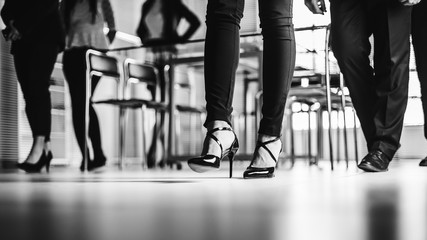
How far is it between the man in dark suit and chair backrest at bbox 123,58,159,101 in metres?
1.46

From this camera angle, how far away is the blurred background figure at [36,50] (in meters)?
2.79

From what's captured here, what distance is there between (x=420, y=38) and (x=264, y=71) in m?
1.33

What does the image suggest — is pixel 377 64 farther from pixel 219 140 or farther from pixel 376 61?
pixel 219 140

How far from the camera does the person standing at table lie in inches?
62.3

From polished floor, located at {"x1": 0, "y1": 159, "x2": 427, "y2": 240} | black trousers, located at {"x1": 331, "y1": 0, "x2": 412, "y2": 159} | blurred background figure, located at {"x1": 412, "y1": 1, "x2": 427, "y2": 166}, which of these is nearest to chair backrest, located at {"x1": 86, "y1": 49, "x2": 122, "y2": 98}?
black trousers, located at {"x1": 331, "y1": 0, "x2": 412, "y2": 159}

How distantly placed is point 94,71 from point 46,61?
31 centimetres

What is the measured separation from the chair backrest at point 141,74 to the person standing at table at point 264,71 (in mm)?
1913

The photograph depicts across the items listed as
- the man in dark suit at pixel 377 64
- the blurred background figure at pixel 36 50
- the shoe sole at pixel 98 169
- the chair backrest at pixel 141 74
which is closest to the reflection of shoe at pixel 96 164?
the shoe sole at pixel 98 169

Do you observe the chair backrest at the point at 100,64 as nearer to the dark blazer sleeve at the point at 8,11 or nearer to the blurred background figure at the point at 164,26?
the blurred background figure at the point at 164,26

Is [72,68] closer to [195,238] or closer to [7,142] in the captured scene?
[7,142]

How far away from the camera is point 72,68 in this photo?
289 cm

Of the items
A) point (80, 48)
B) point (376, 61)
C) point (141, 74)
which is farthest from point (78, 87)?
point (376, 61)

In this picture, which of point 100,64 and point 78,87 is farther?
point 100,64

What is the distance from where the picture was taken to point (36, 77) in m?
2.82
